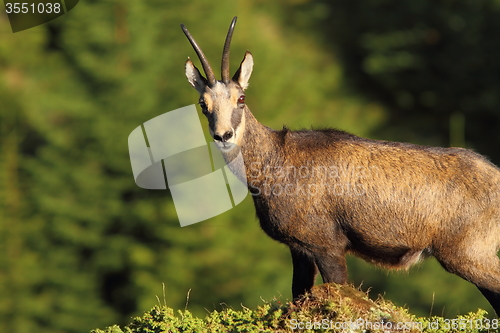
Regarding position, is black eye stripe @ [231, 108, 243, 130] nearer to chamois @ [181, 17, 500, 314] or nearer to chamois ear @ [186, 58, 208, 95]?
chamois @ [181, 17, 500, 314]

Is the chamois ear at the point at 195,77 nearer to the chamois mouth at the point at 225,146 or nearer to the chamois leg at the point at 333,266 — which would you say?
the chamois mouth at the point at 225,146

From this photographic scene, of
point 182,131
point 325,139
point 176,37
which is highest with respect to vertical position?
point 176,37

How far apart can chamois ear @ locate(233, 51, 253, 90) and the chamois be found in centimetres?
25

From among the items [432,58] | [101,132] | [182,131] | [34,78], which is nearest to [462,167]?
[182,131]

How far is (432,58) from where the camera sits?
51938 mm

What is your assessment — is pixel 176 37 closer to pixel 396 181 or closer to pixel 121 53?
pixel 121 53

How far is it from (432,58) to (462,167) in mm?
44703

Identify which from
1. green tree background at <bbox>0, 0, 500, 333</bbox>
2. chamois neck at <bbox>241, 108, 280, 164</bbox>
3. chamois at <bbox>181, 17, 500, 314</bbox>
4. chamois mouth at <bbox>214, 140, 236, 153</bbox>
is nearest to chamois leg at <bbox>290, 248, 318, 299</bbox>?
chamois at <bbox>181, 17, 500, 314</bbox>

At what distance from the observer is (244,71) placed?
10578mm

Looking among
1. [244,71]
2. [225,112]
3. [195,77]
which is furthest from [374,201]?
[195,77]

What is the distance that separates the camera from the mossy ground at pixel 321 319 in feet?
28.3

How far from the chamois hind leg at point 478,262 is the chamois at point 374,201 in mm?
15

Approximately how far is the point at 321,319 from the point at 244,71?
426 cm

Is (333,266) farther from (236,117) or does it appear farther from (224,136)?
(236,117)
